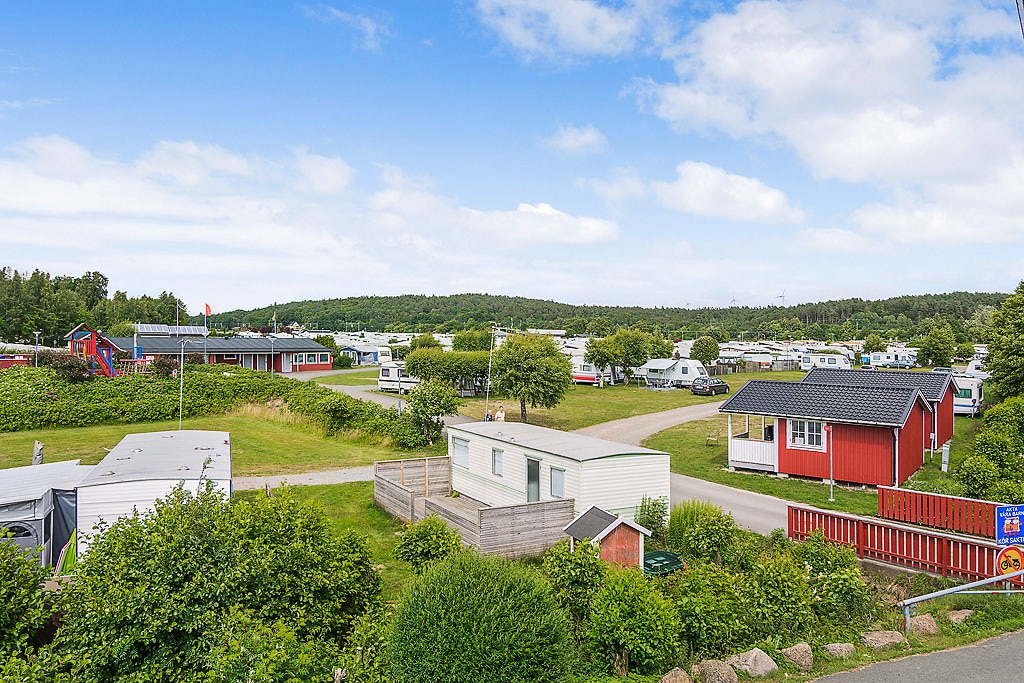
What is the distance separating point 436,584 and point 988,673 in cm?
560

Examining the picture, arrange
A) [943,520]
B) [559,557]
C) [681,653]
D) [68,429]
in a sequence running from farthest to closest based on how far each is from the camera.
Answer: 1. [68,429]
2. [943,520]
3. [559,557]
4. [681,653]

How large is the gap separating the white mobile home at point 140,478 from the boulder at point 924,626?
29.5 ft

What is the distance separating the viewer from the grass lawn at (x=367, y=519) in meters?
11.1

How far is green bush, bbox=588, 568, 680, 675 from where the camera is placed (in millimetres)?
6938

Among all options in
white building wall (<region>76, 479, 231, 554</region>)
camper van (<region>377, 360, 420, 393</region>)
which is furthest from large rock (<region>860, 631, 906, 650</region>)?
camper van (<region>377, 360, 420, 393</region>)

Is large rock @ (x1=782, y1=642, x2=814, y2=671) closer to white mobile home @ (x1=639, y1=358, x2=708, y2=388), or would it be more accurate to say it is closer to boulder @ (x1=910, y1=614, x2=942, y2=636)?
boulder @ (x1=910, y1=614, x2=942, y2=636)

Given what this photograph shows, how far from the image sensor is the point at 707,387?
4272 centimetres

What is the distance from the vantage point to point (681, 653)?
7.15 m

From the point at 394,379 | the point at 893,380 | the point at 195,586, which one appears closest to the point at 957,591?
the point at 195,586

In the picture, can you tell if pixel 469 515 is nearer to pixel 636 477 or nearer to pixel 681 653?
pixel 636 477

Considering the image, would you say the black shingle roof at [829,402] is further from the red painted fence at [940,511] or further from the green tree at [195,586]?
the green tree at [195,586]

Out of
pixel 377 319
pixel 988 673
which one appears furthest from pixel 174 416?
pixel 377 319

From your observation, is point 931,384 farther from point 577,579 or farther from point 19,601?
point 19,601

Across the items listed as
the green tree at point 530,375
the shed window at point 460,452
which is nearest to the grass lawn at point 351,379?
the green tree at point 530,375
